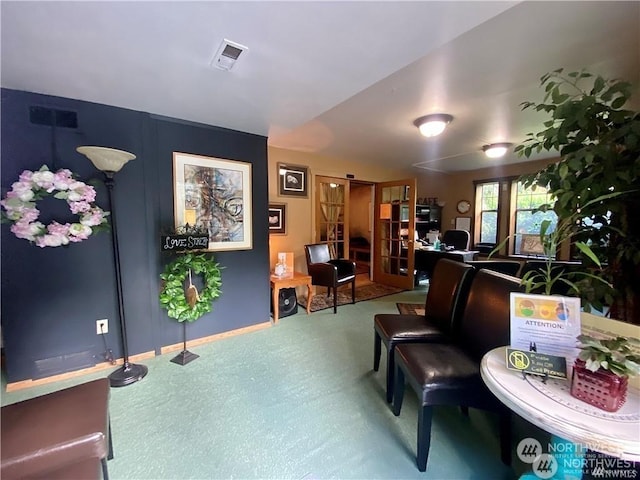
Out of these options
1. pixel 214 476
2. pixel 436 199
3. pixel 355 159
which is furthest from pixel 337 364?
pixel 436 199

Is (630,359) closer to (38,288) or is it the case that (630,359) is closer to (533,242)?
(38,288)

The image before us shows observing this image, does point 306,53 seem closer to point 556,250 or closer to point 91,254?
point 556,250

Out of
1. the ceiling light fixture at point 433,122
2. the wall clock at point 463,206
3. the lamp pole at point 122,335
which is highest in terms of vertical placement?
the ceiling light fixture at point 433,122

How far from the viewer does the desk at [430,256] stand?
454 centimetres

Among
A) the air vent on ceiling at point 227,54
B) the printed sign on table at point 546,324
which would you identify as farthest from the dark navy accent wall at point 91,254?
the printed sign on table at point 546,324

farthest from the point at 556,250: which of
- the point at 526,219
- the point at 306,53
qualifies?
the point at 526,219

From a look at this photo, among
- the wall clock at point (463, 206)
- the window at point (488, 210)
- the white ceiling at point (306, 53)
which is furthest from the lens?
the wall clock at point (463, 206)

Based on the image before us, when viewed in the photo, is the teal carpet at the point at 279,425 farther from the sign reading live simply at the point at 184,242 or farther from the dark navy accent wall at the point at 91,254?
the sign reading live simply at the point at 184,242

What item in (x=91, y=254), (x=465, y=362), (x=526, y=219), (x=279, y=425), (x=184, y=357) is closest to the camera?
(x=465, y=362)

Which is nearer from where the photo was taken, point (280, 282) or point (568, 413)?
point (568, 413)

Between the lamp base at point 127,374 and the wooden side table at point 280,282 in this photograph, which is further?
the wooden side table at point 280,282

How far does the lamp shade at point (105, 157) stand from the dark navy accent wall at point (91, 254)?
38 cm

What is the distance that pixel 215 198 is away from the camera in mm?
2857

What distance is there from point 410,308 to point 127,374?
3.34m
